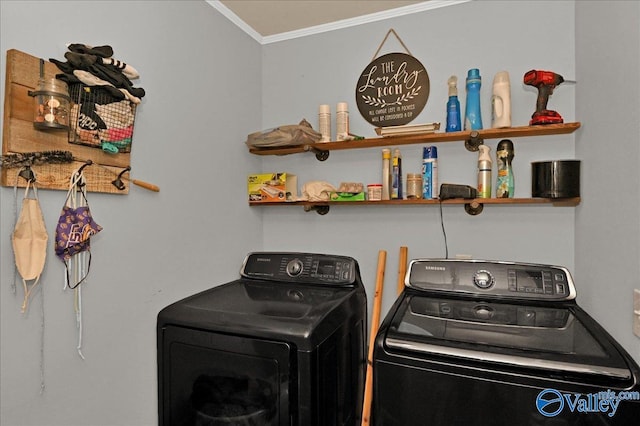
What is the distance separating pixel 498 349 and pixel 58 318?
56.3 inches

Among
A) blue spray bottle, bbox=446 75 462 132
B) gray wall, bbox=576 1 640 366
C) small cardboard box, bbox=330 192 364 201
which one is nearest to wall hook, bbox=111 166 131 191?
small cardboard box, bbox=330 192 364 201

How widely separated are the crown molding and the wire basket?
0.95 m

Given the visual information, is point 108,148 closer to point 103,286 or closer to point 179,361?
point 103,286

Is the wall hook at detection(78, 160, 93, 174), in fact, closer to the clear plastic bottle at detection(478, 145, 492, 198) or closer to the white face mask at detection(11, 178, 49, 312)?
the white face mask at detection(11, 178, 49, 312)

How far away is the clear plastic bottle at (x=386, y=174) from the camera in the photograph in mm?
2033

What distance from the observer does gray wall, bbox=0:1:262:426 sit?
1169mm

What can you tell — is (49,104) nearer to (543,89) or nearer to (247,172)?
(247,172)

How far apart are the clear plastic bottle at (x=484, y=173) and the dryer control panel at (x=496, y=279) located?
0.38 m

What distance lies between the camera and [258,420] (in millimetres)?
1302

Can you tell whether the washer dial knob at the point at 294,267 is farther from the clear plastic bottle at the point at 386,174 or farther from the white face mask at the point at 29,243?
the white face mask at the point at 29,243

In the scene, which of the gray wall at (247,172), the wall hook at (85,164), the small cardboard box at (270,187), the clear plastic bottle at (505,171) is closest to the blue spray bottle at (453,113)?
the gray wall at (247,172)

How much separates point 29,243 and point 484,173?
6.24ft

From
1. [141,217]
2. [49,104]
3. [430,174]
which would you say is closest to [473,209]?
[430,174]

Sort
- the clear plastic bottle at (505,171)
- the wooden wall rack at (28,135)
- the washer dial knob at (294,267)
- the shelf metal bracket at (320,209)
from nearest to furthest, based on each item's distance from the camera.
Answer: the wooden wall rack at (28,135), the clear plastic bottle at (505,171), the washer dial knob at (294,267), the shelf metal bracket at (320,209)
